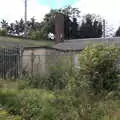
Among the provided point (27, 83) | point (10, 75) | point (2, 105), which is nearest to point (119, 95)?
point (2, 105)

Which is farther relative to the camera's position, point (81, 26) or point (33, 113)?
point (81, 26)

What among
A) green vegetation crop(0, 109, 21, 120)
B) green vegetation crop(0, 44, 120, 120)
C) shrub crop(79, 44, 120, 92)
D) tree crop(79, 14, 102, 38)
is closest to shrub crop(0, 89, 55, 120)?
green vegetation crop(0, 44, 120, 120)

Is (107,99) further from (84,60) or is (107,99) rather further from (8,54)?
(8,54)

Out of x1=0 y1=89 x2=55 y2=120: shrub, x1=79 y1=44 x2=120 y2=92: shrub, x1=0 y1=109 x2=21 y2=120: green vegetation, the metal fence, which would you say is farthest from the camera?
the metal fence

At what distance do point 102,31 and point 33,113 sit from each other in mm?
55075

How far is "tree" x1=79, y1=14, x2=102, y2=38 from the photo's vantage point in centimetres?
6219

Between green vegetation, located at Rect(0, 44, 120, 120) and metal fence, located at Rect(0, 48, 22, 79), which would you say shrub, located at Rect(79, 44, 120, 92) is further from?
metal fence, located at Rect(0, 48, 22, 79)

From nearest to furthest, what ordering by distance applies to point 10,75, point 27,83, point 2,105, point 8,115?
point 8,115 → point 2,105 → point 27,83 → point 10,75

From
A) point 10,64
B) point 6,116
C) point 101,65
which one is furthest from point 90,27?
point 6,116

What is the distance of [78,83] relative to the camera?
1232cm

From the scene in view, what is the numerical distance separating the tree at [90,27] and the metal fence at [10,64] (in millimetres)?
40381

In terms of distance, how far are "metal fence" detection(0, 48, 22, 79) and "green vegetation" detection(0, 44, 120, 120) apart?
11.4ft

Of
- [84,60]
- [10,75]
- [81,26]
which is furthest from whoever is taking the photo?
[81,26]

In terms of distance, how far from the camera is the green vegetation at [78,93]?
371 inches
